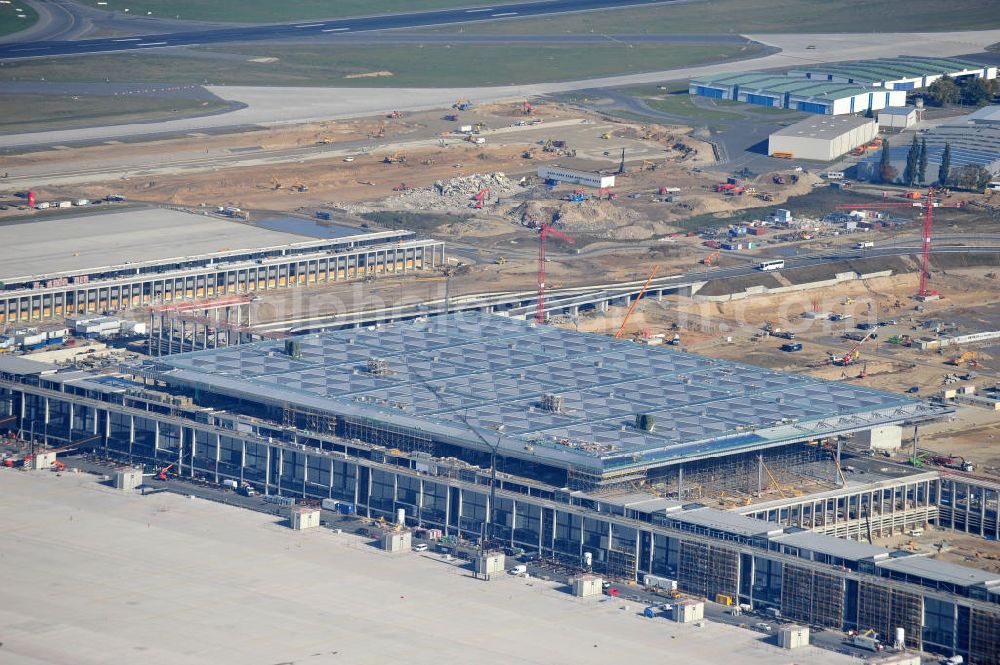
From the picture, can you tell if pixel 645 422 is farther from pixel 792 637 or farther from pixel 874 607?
pixel 792 637

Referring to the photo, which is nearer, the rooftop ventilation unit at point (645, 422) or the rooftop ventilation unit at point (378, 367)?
the rooftop ventilation unit at point (645, 422)

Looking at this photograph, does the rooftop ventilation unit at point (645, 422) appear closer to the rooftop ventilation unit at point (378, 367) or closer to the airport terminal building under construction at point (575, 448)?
the airport terminal building under construction at point (575, 448)

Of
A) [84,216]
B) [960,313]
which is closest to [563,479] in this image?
[960,313]

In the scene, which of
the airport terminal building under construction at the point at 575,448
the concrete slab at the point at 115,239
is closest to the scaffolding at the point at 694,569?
the airport terminal building under construction at the point at 575,448

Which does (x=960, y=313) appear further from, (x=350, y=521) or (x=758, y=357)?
(x=350, y=521)

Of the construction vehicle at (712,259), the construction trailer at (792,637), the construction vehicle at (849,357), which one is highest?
the construction vehicle at (712,259)

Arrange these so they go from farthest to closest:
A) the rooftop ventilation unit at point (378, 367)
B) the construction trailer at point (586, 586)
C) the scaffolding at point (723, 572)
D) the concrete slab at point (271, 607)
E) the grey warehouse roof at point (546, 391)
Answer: the rooftop ventilation unit at point (378, 367)
the grey warehouse roof at point (546, 391)
the scaffolding at point (723, 572)
the construction trailer at point (586, 586)
the concrete slab at point (271, 607)
